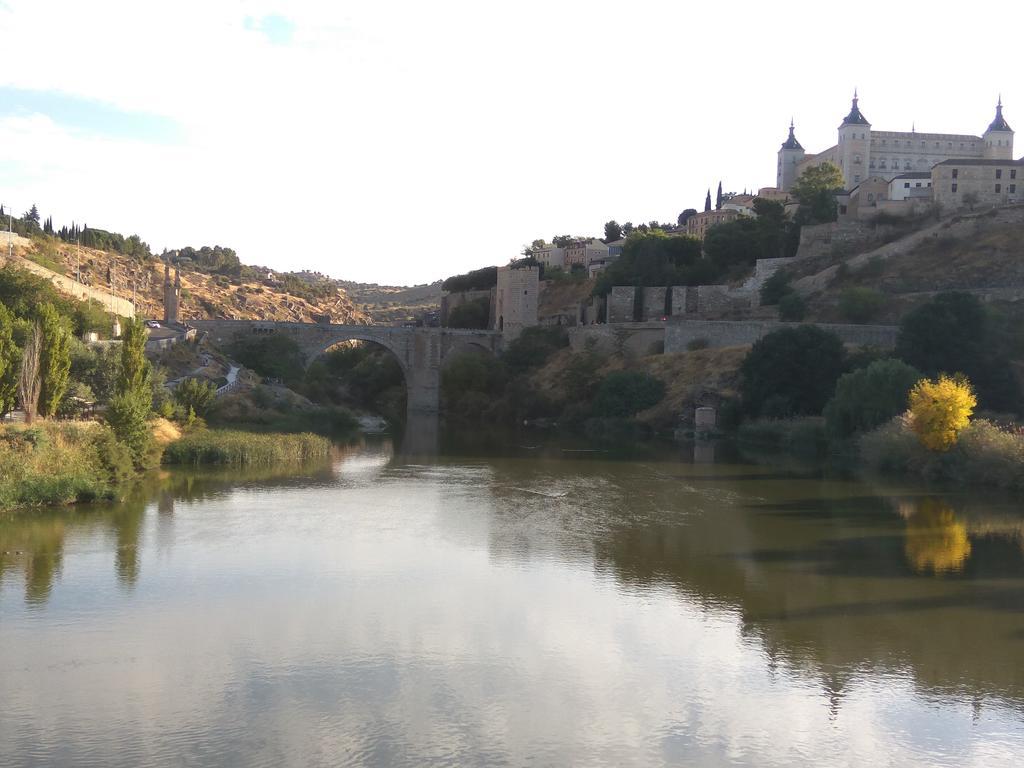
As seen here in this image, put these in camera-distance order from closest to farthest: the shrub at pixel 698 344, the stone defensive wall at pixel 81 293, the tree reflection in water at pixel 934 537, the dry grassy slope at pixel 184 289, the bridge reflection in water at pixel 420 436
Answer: the tree reflection in water at pixel 934 537 → the bridge reflection in water at pixel 420 436 → the stone defensive wall at pixel 81 293 → the shrub at pixel 698 344 → the dry grassy slope at pixel 184 289

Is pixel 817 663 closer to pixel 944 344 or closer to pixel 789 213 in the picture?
pixel 944 344

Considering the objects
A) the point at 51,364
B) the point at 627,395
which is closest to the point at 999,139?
the point at 627,395

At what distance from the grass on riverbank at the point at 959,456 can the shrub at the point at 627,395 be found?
1422 centimetres

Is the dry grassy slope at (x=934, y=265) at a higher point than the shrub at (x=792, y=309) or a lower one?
higher

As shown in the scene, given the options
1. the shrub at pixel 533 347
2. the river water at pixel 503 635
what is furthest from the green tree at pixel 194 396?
the shrub at pixel 533 347

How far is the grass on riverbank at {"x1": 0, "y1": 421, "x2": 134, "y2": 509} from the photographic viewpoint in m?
19.2

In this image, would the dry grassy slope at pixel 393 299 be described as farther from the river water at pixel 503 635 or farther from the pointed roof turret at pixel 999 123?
the river water at pixel 503 635

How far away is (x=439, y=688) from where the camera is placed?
11.1m

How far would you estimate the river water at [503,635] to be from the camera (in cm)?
994

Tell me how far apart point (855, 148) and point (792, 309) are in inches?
876

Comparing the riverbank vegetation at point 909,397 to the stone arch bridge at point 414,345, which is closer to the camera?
the riverbank vegetation at point 909,397

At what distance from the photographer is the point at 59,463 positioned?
20656mm

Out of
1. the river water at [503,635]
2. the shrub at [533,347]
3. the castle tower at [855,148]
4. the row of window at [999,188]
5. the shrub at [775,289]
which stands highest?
the castle tower at [855,148]

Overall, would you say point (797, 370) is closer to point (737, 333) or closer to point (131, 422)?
point (737, 333)
